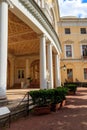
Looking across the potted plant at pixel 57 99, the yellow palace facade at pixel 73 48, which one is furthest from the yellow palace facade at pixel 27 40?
the yellow palace facade at pixel 73 48

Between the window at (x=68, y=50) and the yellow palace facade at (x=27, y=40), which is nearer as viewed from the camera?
the yellow palace facade at (x=27, y=40)

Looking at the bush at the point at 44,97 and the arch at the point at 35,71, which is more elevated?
the arch at the point at 35,71

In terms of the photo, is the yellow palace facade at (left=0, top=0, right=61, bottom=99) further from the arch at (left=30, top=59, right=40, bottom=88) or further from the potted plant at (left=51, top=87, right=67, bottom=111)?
the potted plant at (left=51, top=87, right=67, bottom=111)

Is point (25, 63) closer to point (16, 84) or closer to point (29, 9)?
point (16, 84)

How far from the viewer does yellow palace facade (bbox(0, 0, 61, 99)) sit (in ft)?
24.5

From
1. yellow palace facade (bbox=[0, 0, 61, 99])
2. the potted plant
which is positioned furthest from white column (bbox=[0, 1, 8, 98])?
the potted plant

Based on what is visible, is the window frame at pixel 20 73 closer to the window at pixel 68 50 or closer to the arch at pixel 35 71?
the arch at pixel 35 71

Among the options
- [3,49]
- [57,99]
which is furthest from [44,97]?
[3,49]

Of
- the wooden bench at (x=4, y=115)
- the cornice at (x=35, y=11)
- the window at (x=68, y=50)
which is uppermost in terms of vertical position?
the window at (x=68, y=50)

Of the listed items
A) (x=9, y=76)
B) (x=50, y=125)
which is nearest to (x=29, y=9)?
(x=50, y=125)

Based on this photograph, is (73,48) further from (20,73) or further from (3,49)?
(3,49)

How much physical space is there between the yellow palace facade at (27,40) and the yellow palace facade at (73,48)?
7.15 m

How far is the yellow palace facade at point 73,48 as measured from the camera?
101 feet

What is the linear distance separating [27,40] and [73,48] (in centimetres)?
1598
